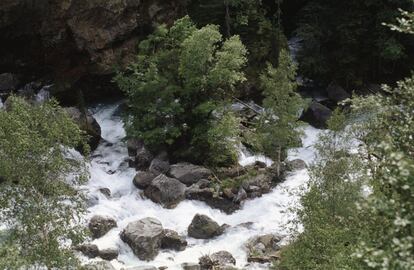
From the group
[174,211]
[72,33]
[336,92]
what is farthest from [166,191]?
[336,92]

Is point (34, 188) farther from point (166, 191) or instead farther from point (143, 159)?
point (143, 159)

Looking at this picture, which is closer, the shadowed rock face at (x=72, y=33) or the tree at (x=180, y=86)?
the tree at (x=180, y=86)

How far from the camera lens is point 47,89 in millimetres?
40031

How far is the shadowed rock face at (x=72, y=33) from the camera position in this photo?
37188mm

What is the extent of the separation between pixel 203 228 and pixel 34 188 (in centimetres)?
1238

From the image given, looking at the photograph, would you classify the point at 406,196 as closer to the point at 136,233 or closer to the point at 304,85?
the point at 136,233

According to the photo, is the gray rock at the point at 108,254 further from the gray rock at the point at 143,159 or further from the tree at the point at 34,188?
the gray rock at the point at 143,159

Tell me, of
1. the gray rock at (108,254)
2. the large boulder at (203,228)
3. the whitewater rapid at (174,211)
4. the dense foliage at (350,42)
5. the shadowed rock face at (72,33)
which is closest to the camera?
the gray rock at (108,254)

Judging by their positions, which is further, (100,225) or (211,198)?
(211,198)

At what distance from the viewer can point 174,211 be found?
31859mm

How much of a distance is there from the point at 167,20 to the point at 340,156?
22274 mm

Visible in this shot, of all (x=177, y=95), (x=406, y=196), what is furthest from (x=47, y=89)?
(x=406, y=196)

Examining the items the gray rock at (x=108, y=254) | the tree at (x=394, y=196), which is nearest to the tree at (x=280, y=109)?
the gray rock at (x=108, y=254)

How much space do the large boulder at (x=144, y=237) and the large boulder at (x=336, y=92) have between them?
22359 mm
